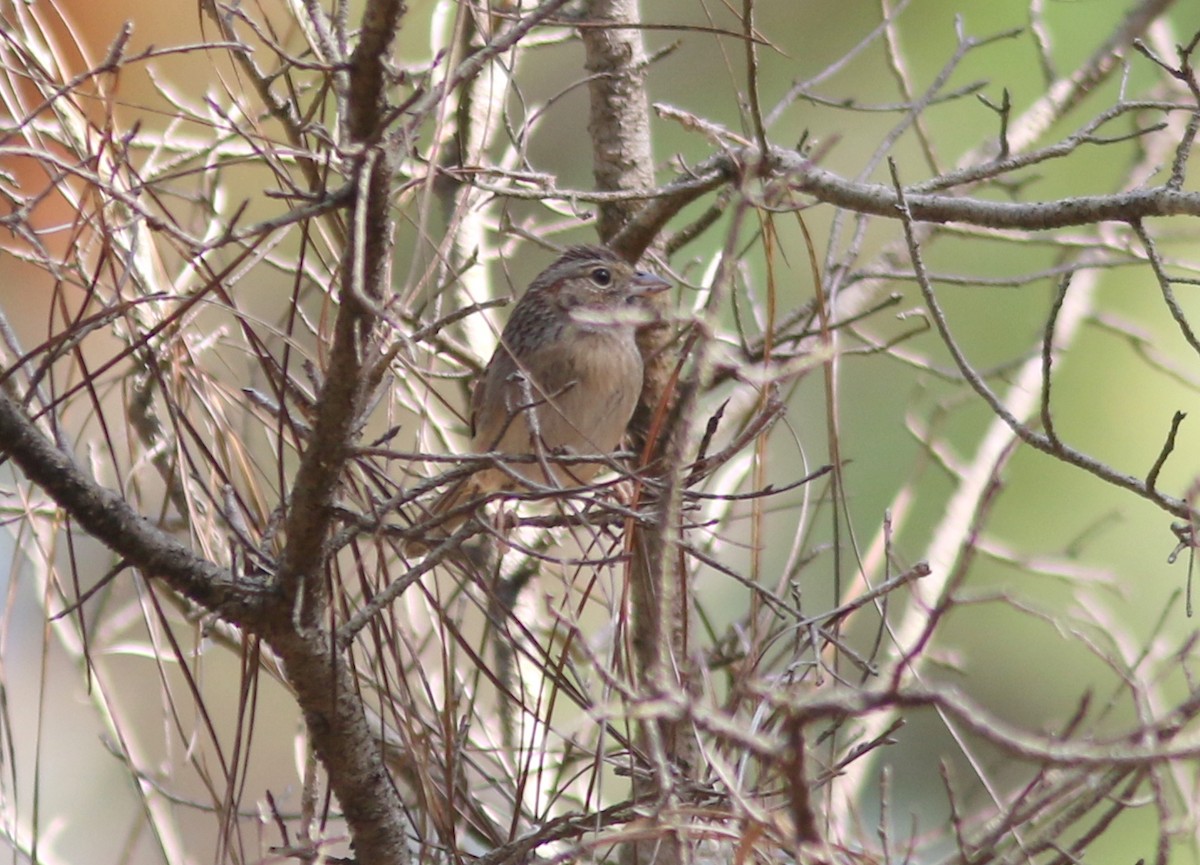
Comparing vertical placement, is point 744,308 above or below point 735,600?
above

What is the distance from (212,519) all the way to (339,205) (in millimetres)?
1473

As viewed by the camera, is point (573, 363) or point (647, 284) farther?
point (573, 363)

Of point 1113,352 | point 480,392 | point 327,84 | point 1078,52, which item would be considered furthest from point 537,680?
point 1078,52

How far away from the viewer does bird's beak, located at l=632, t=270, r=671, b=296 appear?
409 cm

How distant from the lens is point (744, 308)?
22.6 ft

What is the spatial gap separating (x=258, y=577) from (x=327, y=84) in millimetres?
851

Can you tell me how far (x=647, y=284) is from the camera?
4102mm

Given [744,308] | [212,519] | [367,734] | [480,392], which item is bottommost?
[367,734]

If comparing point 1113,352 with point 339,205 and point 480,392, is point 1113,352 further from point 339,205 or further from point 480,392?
point 339,205

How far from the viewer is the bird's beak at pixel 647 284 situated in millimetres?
4086

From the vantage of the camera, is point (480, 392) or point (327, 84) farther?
point (480, 392)

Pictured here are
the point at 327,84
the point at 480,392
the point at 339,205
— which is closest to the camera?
the point at 339,205

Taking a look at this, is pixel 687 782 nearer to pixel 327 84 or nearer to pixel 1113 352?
pixel 327 84

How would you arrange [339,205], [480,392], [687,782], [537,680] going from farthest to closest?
[537,680] < [480,392] < [687,782] < [339,205]
